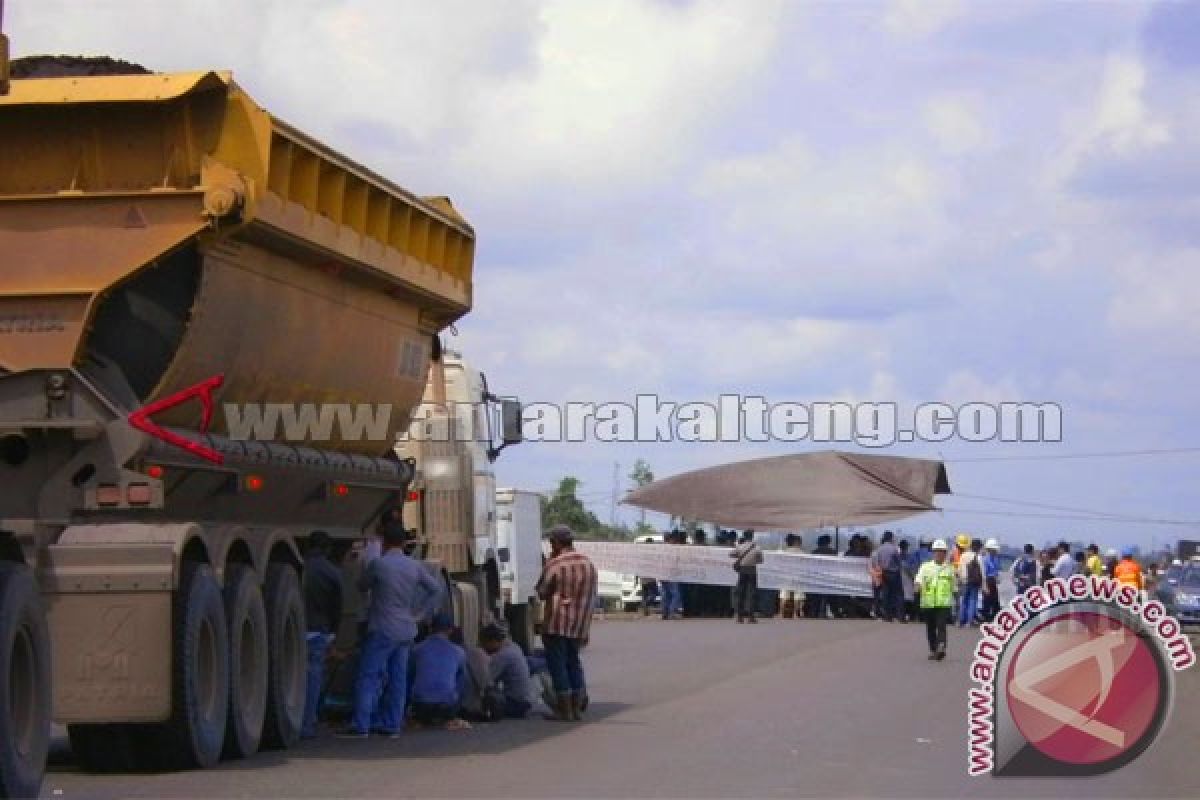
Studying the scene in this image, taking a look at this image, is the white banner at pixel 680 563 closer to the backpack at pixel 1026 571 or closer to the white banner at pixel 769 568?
the white banner at pixel 769 568

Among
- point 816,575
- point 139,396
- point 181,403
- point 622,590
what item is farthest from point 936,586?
point 622,590

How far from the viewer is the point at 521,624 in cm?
2522

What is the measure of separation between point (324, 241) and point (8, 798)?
17.1 feet

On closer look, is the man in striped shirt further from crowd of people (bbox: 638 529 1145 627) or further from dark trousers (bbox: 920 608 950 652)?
crowd of people (bbox: 638 529 1145 627)

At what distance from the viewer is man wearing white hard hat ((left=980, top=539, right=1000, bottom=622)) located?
38750 mm

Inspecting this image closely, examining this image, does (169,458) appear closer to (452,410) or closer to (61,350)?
(61,350)

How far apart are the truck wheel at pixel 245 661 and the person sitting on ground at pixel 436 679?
7.63 feet

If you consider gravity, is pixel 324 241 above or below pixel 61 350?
above

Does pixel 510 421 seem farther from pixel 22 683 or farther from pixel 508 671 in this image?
pixel 22 683

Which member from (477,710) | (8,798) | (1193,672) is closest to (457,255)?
(477,710)

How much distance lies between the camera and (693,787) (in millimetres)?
12094

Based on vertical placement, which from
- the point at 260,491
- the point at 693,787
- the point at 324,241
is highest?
the point at 324,241

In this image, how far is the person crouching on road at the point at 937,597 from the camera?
25.8 meters

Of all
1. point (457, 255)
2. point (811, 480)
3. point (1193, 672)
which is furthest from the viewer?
point (811, 480)
